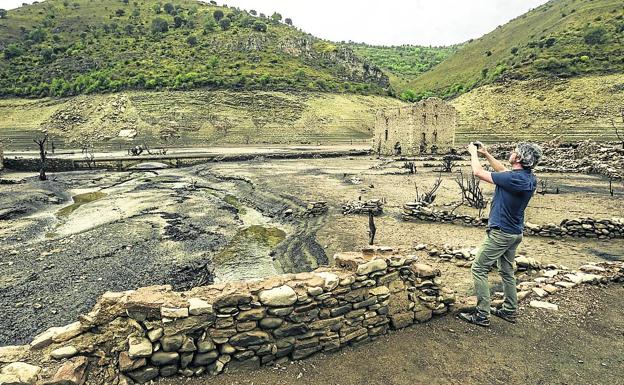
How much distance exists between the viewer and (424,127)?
4097cm

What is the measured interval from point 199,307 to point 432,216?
40.2 ft

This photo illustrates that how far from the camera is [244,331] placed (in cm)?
468

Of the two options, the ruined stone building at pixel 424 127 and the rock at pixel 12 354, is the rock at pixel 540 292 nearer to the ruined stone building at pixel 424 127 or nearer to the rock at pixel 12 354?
the rock at pixel 12 354

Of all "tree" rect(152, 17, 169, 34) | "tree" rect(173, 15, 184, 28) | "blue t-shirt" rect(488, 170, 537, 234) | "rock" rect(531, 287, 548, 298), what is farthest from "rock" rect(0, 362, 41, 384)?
"tree" rect(173, 15, 184, 28)

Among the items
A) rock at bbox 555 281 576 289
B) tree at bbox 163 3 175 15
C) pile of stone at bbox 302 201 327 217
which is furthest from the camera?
tree at bbox 163 3 175 15

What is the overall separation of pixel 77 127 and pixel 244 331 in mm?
70808

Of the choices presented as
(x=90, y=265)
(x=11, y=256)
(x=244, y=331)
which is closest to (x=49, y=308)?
(x=90, y=265)

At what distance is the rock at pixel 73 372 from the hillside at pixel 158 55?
7321 cm

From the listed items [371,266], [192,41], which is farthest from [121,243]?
[192,41]

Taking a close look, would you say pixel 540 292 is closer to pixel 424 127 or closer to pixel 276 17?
pixel 424 127

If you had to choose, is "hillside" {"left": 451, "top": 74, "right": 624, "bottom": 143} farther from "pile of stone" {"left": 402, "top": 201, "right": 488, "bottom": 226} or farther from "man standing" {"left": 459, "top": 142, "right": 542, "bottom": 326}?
"man standing" {"left": 459, "top": 142, "right": 542, "bottom": 326}

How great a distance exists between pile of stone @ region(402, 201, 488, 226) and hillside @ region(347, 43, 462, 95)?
102m

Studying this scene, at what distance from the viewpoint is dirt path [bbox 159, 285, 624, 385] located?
4.77 meters

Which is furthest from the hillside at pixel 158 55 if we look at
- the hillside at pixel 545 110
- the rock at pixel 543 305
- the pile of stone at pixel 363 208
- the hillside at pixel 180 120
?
the rock at pixel 543 305
